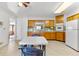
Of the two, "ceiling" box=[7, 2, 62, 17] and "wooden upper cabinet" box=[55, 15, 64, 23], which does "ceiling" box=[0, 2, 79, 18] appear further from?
"wooden upper cabinet" box=[55, 15, 64, 23]

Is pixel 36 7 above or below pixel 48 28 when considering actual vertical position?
above

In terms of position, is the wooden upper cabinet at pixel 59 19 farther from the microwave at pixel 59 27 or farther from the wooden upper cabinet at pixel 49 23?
the wooden upper cabinet at pixel 49 23

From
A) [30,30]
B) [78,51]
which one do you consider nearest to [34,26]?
[30,30]

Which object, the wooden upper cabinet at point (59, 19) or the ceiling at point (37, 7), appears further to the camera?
the wooden upper cabinet at point (59, 19)

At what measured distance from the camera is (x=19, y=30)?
11062 mm

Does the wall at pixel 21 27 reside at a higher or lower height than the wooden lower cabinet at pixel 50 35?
higher

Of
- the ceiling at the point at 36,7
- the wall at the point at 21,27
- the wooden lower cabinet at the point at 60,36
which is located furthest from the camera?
the wall at the point at 21,27

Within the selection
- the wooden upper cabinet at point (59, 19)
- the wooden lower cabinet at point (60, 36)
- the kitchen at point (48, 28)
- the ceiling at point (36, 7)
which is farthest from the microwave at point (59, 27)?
the ceiling at point (36, 7)

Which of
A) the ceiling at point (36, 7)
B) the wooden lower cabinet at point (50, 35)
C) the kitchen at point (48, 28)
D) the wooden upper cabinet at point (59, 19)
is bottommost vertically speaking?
the wooden lower cabinet at point (50, 35)

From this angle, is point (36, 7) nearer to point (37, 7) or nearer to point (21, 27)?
point (37, 7)

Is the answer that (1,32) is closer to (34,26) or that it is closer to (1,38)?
(1,38)

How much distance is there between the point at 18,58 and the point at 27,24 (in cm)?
1028

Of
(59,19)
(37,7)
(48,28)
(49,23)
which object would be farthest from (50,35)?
(37,7)

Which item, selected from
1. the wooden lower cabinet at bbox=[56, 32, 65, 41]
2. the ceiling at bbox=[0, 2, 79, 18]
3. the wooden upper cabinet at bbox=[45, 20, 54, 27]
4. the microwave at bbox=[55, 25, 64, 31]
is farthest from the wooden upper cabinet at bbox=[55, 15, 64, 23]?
the ceiling at bbox=[0, 2, 79, 18]
